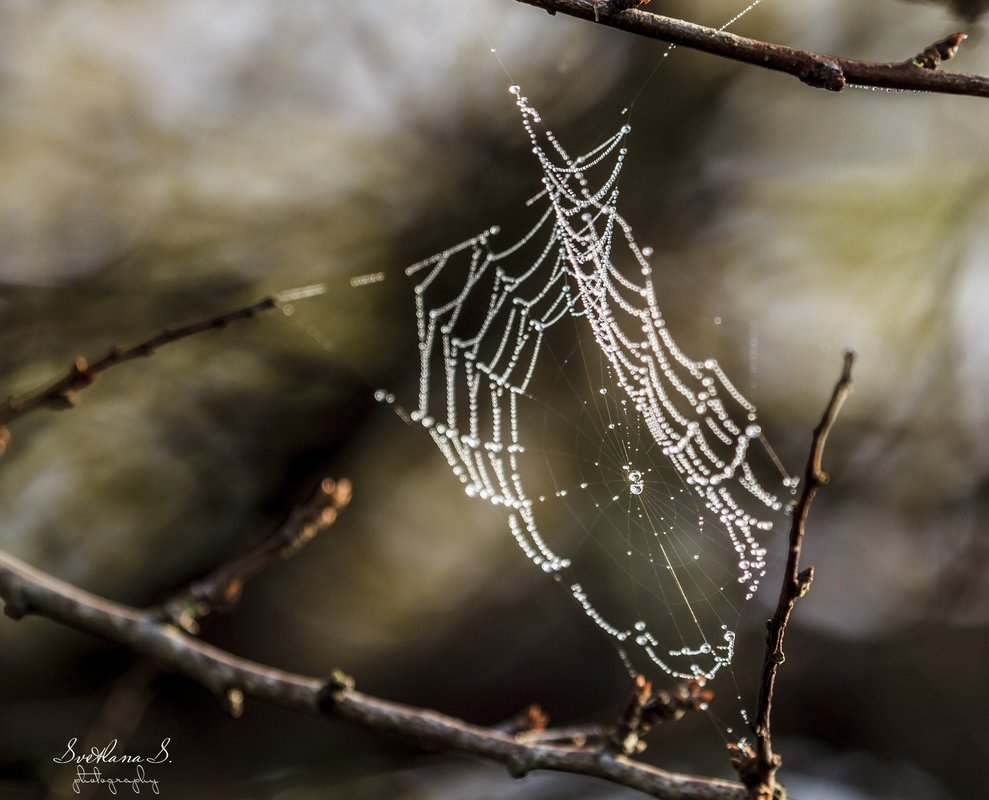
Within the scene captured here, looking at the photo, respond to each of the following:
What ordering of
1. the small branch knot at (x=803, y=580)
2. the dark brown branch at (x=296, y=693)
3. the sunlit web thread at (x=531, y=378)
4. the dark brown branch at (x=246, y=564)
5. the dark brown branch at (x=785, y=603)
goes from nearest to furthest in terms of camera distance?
1. the dark brown branch at (x=785, y=603)
2. the small branch knot at (x=803, y=580)
3. the dark brown branch at (x=296, y=693)
4. the dark brown branch at (x=246, y=564)
5. the sunlit web thread at (x=531, y=378)

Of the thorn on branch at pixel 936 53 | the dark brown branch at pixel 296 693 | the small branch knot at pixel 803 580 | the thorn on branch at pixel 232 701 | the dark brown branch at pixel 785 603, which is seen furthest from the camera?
the thorn on branch at pixel 232 701

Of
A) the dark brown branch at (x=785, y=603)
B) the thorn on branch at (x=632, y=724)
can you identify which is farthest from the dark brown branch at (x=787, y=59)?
the thorn on branch at (x=632, y=724)

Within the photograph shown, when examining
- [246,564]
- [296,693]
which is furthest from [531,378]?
[296,693]

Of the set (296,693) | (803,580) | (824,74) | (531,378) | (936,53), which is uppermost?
(531,378)

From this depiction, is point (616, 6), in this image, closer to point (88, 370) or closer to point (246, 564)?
point (88, 370)
